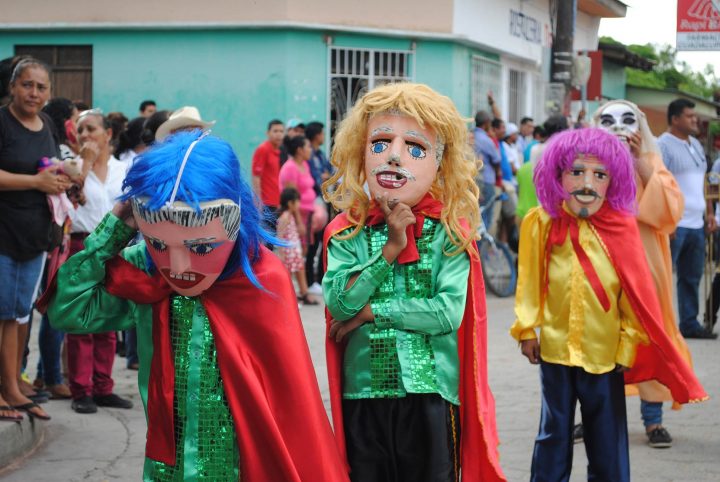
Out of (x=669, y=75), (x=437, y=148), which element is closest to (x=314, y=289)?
(x=437, y=148)

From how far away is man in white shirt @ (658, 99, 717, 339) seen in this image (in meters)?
10.6

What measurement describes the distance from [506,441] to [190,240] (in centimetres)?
374

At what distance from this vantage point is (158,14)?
1811cm

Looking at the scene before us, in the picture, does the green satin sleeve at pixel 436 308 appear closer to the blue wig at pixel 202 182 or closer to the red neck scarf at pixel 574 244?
the blue wig at pixel 202 182

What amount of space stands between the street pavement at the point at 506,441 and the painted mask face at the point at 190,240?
253 cm

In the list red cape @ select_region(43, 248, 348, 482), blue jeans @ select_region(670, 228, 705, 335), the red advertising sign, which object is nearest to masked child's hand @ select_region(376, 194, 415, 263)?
red cape @ select_region(43, 248, 348, 482)

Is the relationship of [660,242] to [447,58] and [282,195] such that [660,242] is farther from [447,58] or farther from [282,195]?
[447,58]

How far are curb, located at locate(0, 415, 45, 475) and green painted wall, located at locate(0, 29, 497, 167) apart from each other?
38.5ft

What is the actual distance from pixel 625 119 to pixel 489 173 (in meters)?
7.71

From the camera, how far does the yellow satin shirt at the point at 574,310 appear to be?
5355 mm

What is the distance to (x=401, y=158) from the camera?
413cm

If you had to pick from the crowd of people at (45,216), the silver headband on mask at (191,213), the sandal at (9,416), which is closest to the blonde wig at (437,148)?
the silver headband on mask at (191,213)

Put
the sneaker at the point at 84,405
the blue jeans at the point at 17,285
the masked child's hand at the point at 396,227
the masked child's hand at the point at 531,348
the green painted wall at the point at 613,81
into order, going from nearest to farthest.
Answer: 1. the masked child's hand at the point at 396,227
2. the masked child's hand at the point at 531,348
3. the blue jeans at the point at 17,285
4. the sneaker at the point at 84,405
5. the green painted wall at the point at 613,81

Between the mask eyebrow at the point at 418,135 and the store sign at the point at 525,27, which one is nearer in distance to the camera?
the mask eyebrow at the point at 418,135
